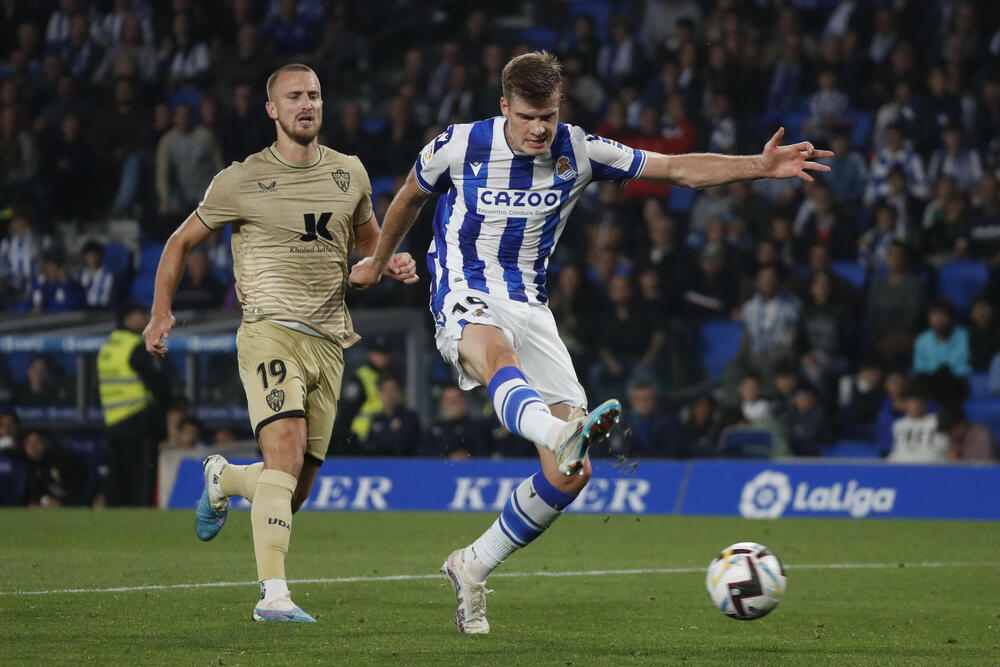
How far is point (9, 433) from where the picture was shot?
16.2 meters

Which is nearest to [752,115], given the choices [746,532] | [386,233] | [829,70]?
[829,70]

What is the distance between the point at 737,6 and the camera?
63.7 ft

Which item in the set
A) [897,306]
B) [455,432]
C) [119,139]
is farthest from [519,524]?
[119,139]

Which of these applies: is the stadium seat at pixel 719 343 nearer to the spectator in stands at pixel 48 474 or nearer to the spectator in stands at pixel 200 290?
the spectator in stands at pixel 200 290

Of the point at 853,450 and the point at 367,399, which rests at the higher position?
the point at 367,399

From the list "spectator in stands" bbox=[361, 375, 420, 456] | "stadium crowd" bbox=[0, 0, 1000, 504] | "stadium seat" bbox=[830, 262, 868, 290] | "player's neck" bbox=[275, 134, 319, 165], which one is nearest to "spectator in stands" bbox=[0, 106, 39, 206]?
"stadium crowd" bbox=[0, 0, 1000, 504]

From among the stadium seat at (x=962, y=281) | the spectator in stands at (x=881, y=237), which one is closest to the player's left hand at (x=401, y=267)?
the spectator in stands at (x=881, y=237)

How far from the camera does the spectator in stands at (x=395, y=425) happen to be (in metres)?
15.3

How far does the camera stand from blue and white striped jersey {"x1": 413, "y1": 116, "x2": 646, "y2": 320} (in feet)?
22.3

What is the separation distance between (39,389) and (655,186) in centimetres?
715

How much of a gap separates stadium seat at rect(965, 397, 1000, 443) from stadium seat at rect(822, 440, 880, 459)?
3.32ft

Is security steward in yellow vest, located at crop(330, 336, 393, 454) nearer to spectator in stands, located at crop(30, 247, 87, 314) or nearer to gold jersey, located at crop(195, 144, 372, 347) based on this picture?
spectator in stands, located at crop(30, 247, 87, 314)

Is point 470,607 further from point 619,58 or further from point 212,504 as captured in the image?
point 619,58

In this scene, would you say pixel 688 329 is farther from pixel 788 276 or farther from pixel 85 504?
pixel 85 504
